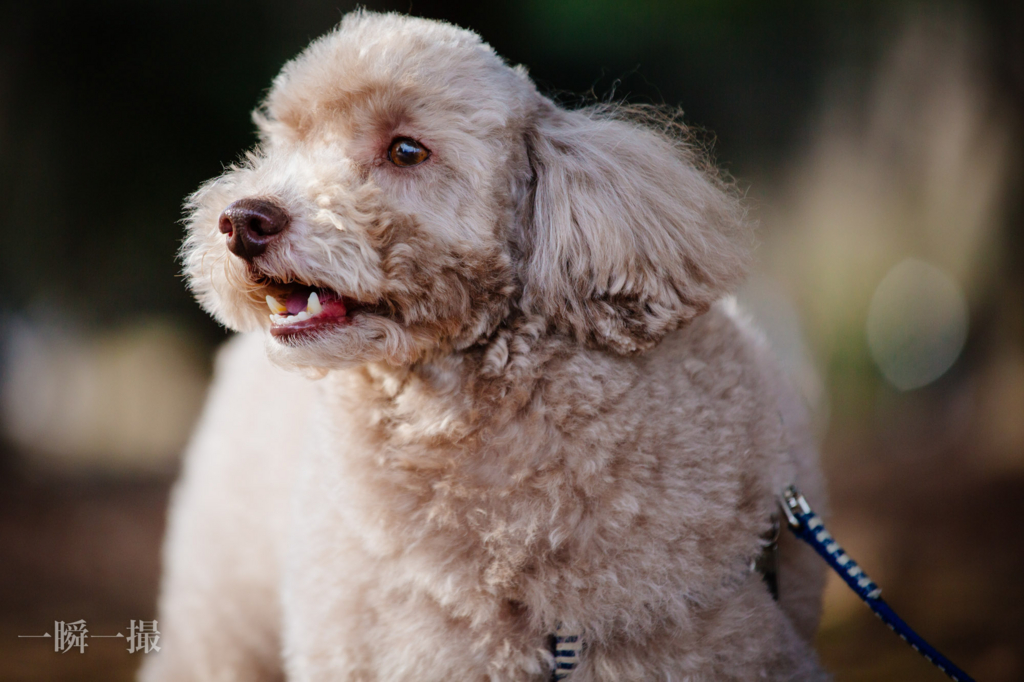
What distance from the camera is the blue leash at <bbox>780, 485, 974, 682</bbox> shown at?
104 centimetres

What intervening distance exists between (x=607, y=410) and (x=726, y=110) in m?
2.93

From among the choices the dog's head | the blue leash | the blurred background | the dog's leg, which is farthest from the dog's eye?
the blurred background

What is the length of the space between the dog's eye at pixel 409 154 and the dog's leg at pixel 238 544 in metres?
0.64

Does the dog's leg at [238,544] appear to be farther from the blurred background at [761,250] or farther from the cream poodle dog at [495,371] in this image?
the blurred background at [761,250]

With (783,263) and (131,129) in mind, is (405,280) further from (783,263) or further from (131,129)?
(783,263)

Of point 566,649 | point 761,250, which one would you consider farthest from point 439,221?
point 761,250

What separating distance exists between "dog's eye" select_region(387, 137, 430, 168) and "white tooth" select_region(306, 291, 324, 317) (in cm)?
22

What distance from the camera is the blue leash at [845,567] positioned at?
104 centimetres

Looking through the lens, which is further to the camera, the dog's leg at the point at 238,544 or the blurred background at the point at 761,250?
the blurred background at the point at 761,250

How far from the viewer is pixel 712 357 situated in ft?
3.65

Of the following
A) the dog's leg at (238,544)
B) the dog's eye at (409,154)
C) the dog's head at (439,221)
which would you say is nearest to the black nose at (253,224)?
the dog's head at (439,221)

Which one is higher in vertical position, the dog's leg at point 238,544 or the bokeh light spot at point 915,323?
the bokeh light spot at point 915,323

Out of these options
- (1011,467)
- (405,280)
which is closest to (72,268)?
(405,280)

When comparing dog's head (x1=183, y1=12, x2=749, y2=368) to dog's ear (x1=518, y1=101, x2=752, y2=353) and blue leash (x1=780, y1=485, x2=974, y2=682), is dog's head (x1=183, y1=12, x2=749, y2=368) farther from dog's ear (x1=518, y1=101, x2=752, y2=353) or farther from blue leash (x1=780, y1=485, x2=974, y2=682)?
blue leash (x1=780, y1=485, x2=974, y2=682)
